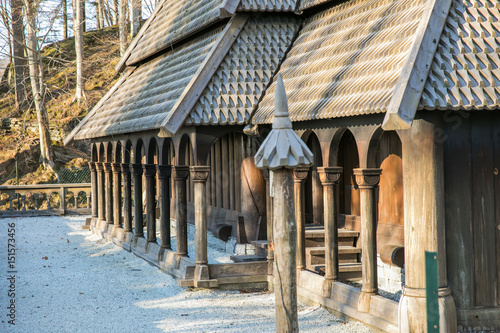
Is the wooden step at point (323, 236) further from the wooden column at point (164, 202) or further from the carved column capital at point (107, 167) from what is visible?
the carved column capital at point (107, 167)

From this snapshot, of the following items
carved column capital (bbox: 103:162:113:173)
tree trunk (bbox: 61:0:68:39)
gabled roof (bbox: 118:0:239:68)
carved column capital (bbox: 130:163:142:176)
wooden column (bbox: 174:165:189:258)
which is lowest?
wooden column (bbox: 174:165:189:258)

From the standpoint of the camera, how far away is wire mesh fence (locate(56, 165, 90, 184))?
29.1 m

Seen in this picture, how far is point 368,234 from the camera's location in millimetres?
8375

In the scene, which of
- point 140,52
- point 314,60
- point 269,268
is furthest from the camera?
point 140,52

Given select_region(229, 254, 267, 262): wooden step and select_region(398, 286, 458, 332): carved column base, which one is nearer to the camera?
select_region(398, 286, 458, 332): carved column base

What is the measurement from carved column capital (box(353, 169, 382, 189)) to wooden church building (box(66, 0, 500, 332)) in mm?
21

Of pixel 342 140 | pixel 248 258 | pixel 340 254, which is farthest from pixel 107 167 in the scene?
pixel 340 254

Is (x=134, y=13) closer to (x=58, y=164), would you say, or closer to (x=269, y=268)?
(x=58, y=164)

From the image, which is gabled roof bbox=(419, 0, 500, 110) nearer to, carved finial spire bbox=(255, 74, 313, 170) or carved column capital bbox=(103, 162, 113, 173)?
carved finial spire bbox=(255, 74, 313, 170)

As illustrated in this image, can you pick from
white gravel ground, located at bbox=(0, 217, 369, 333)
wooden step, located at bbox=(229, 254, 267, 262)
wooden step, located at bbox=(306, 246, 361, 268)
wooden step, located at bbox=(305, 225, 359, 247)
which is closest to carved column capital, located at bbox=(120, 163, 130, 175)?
white gravel ground, located at bbox=(0, 217, 369, 333)

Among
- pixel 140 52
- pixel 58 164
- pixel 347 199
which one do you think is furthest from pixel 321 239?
pixel 58 164

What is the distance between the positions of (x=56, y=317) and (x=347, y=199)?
5.68 m

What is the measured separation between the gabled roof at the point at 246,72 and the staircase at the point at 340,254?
8.30 feet

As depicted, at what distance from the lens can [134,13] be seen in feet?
110
